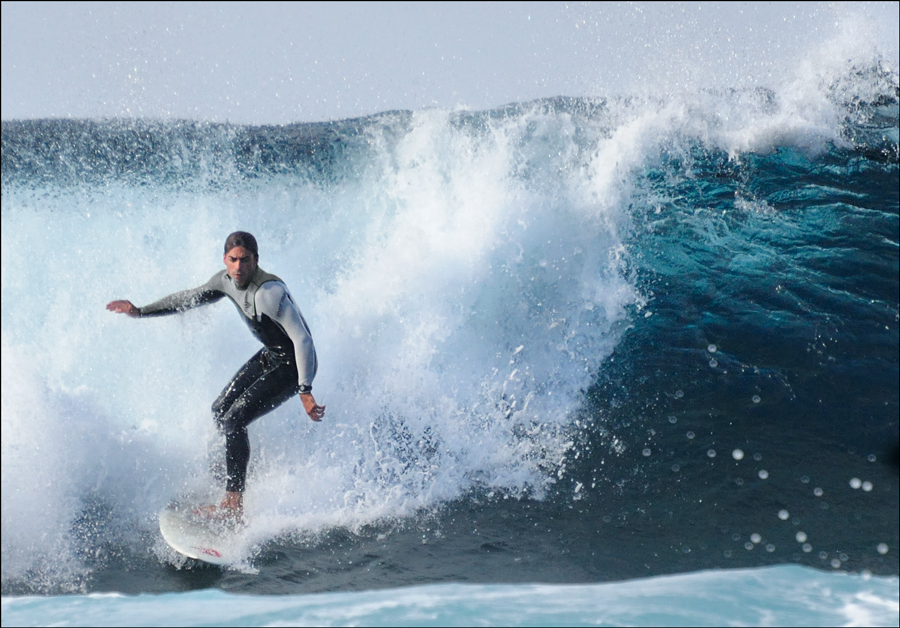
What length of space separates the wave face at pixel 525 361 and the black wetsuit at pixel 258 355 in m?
0.43

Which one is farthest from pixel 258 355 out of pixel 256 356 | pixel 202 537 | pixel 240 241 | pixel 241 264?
pixel 202 537

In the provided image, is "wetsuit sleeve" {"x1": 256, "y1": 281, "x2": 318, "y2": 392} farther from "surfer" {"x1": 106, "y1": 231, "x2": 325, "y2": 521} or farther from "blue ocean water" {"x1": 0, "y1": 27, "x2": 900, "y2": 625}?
"blue ocean water" {"x1": 0, "y1": 27, "x2": 900, "y2": 625}

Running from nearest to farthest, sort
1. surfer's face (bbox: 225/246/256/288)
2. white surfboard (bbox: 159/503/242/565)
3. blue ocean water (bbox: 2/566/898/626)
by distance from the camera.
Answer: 1. blue ocean water (bbox: 2/566/898/626)
2. surfer's face (bbox: 225/246/256/288)
3. white surfboard (bbox: 159/503/242/565)

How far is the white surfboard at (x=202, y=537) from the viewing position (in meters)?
3.72

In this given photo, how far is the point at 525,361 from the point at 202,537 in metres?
2.23

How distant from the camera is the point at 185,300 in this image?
3.57 meters

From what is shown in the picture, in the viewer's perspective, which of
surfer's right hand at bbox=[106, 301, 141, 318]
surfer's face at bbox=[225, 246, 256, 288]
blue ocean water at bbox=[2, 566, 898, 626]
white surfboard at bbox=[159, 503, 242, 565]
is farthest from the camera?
white surfboard at bbox=[159, 503, 242, 565]

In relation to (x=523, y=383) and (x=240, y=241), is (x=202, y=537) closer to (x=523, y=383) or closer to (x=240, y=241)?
(x=240, y=241)

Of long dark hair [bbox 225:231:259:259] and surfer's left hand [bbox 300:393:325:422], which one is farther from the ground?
long dark hair [bbox 225:231:259:259]

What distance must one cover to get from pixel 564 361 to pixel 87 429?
325cm

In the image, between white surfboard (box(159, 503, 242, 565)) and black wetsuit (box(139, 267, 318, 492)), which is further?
white surfboard (box(159, 503, 242, 565))

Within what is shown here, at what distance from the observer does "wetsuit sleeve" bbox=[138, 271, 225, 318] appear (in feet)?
11.7

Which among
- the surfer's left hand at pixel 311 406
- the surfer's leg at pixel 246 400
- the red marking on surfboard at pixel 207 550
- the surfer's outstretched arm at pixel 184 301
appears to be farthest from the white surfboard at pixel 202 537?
the surfer's outstretched arm at pixel 184 301

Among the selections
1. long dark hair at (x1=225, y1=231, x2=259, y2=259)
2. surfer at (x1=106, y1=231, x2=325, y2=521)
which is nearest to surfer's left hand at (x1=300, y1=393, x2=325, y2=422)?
surfer at (x1=106, y1=231, x2=325, y2=521)
